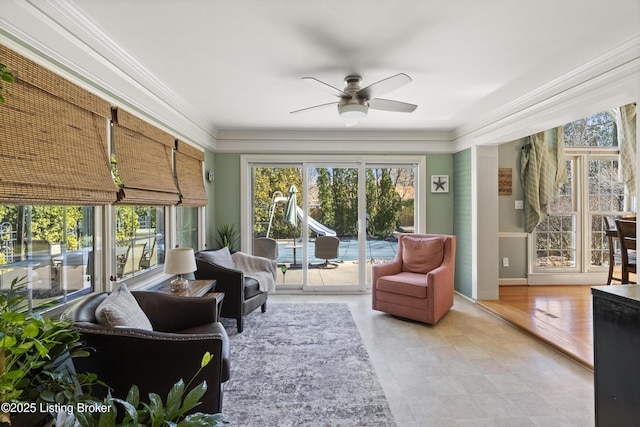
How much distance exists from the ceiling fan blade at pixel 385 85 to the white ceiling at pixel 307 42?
7.9 inches

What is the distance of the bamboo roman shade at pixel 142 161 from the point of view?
2564 mm

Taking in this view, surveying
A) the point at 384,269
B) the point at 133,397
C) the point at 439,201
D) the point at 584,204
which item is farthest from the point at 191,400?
the point at 584,204

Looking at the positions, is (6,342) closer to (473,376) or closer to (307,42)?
(307,42)

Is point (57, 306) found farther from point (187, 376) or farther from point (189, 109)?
point (189, 109)

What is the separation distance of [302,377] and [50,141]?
7.44 ft

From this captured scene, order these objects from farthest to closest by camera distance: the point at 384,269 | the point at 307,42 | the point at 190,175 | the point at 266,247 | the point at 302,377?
1. the point at 266,247
2. the point at 384,269
3. the point at 190,175
4. the point at 302,377
5. the point at 307,42

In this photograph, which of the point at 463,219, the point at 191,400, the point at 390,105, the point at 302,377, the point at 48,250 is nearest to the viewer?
the point at 191,400

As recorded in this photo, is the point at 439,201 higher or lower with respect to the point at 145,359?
higher

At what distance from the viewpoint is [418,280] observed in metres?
3.91

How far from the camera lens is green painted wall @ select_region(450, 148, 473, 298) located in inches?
188

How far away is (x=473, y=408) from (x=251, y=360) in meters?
1.74

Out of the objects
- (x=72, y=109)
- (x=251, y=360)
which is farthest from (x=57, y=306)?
(x=251, y=360)

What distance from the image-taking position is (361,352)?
309 centimetres

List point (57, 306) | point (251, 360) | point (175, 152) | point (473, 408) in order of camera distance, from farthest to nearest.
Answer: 1. point (175, 152)
2. point (251, 360)
3. point (473, 408)
4. point (57, 306)
